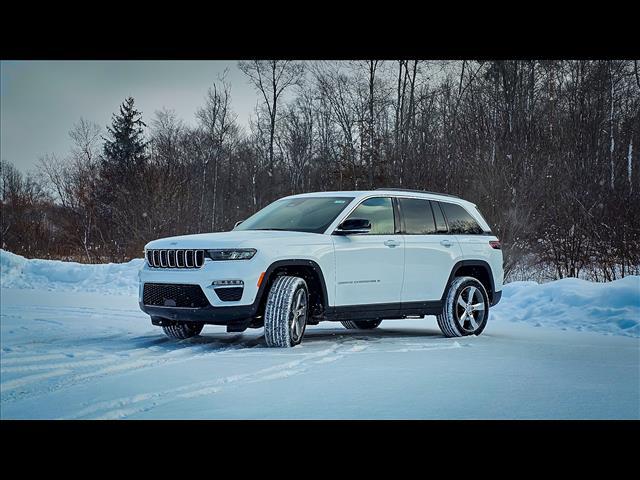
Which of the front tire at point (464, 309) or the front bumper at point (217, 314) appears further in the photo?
the front tire at point (464, 309)

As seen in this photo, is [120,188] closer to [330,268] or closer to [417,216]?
[417,216]

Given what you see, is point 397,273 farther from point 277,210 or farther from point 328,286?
point 277,210

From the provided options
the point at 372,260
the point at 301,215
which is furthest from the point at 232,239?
the point at 372,260

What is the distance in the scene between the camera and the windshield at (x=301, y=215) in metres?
7.96

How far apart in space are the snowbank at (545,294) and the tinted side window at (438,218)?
2608 mm

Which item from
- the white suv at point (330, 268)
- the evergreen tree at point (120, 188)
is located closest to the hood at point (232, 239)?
the white suv at point (330, 268)

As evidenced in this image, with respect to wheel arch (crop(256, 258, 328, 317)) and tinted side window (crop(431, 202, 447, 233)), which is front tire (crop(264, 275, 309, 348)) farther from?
tinted side window (crop(431, 202, 447, 233))

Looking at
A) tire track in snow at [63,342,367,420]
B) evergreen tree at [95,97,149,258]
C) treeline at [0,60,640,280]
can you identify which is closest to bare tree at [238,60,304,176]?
treeline at [0,60,640,280]

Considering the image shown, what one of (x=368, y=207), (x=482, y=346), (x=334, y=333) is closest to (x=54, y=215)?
(x=334, y=333)

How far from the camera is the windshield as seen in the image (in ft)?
26.1

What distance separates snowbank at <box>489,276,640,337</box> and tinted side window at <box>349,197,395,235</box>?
355 cm

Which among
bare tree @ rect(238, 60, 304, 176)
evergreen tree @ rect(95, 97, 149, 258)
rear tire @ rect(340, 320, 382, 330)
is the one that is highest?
bare tree @ rect(238, 60, 304, 176)

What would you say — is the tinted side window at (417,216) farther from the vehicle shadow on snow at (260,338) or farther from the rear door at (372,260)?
the vehicle shadow on snow at (260,338)

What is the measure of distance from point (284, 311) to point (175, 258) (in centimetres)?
125
